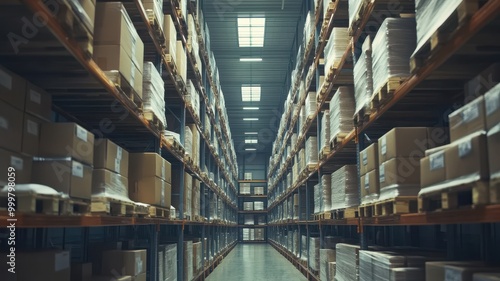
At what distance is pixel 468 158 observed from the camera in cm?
248

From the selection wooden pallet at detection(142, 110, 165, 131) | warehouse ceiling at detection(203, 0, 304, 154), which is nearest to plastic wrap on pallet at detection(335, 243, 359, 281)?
wooden pallet at detection(142, 110, 165, 131)

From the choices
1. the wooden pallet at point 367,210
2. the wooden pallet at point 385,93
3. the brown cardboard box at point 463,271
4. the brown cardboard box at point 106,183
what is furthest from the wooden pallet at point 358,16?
the brown cardboard box at point 106,183

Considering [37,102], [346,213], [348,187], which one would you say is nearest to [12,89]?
[37,102]

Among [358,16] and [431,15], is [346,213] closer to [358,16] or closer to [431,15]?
[358,16]

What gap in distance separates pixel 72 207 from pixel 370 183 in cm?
272

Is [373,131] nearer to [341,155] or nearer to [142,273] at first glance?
[341,155]

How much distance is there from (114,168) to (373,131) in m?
3.04

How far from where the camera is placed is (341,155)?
23.3 feet

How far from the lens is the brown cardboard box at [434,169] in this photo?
279 cm

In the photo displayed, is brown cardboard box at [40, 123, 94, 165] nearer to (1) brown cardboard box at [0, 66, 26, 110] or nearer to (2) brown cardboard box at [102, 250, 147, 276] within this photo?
(1) brown cardboard box at [0, 66, 26, 110]

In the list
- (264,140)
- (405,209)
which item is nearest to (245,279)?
(405,209)

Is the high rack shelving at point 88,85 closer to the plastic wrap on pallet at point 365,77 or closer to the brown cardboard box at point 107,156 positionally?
the brown cardboard box at point 107,156

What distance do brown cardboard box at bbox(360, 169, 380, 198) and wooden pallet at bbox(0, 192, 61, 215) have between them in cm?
279

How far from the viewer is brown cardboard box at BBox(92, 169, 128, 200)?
3.73 meters
